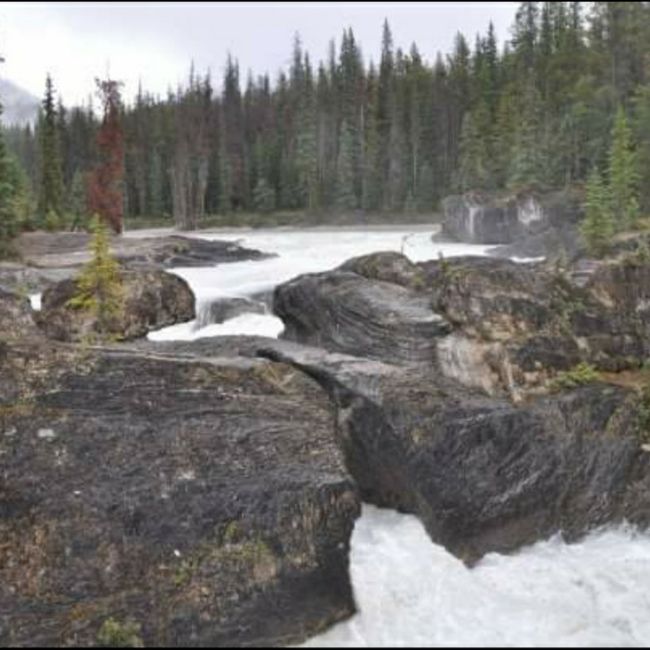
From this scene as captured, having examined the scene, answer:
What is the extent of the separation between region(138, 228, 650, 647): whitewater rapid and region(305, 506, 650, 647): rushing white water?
0.04ft

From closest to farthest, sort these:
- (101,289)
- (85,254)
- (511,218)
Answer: (101,289)
(85,254)
(511,218)

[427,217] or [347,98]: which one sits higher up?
[347,98]

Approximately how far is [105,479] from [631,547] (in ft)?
26.9

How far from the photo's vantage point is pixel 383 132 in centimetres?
8000

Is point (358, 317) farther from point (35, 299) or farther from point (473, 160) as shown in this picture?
point (473, 160)

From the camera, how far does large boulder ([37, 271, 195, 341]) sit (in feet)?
61.4

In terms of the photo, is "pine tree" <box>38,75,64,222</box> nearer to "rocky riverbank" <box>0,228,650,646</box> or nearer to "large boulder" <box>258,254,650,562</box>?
"rocky riverbank" <box>0,228,650,646</box>

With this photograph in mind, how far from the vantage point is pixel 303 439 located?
11203mm

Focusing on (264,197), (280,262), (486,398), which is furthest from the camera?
(264,197)

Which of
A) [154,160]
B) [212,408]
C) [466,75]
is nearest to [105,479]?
[212,408]

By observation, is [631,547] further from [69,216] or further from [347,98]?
[347,98]

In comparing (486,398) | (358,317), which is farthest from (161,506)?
(358,317)

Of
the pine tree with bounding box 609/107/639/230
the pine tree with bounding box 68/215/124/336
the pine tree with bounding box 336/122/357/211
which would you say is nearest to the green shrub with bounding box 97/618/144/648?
the pine tree with bounding box 68/215/124/336

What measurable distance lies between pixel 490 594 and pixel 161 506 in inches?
176
